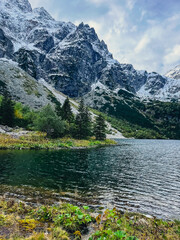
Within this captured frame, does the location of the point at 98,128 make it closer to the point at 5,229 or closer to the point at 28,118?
the point at 28,118

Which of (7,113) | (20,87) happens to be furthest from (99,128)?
(20,87)

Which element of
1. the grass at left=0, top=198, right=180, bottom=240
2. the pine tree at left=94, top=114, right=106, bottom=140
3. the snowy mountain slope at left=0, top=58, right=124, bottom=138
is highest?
the snowy mountain slope at left=0, top=58, right=124, bottom=138

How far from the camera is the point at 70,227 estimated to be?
27.3ft

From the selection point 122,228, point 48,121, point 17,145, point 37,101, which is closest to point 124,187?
point 122,228

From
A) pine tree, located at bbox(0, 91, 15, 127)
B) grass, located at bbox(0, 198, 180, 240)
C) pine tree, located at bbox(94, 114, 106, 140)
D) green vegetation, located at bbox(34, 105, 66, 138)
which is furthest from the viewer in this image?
pine tree, located at bbox(94, 114, 106, 140)

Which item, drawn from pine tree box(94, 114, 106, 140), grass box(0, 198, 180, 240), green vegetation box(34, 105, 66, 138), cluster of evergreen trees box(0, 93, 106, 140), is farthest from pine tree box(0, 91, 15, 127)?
grass box(0, 198, 180, 240)

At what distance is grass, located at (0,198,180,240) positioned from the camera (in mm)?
7129

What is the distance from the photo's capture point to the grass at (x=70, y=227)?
713 cm

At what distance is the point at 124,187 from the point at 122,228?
1111 cm

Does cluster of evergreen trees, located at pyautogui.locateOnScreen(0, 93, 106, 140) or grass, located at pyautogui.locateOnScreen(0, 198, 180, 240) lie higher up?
cluster of evergreen trees, located at pyautogui.locateOnScreen(0, 93, 106, 140)

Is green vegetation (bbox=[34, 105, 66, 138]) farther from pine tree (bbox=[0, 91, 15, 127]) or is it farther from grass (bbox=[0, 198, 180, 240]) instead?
grass (bbox=[0, 198, 180, 240])

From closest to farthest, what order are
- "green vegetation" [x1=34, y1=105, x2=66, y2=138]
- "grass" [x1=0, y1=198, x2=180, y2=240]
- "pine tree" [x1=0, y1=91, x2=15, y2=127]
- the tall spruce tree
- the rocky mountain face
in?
"grass" [x1=0, y1=198, x2=180, y2=240], "green vegetation" [x1=34, y1=105, x2=66, y2=138], "pine tree" [x1=0, y1=91, x2=15, y2=127], the tall spruce tree, the rocky mountain face

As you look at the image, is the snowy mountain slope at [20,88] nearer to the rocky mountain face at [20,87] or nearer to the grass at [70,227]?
the rocky mountain face at [20,87]

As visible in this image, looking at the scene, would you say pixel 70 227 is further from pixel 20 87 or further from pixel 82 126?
pixel 20 87
